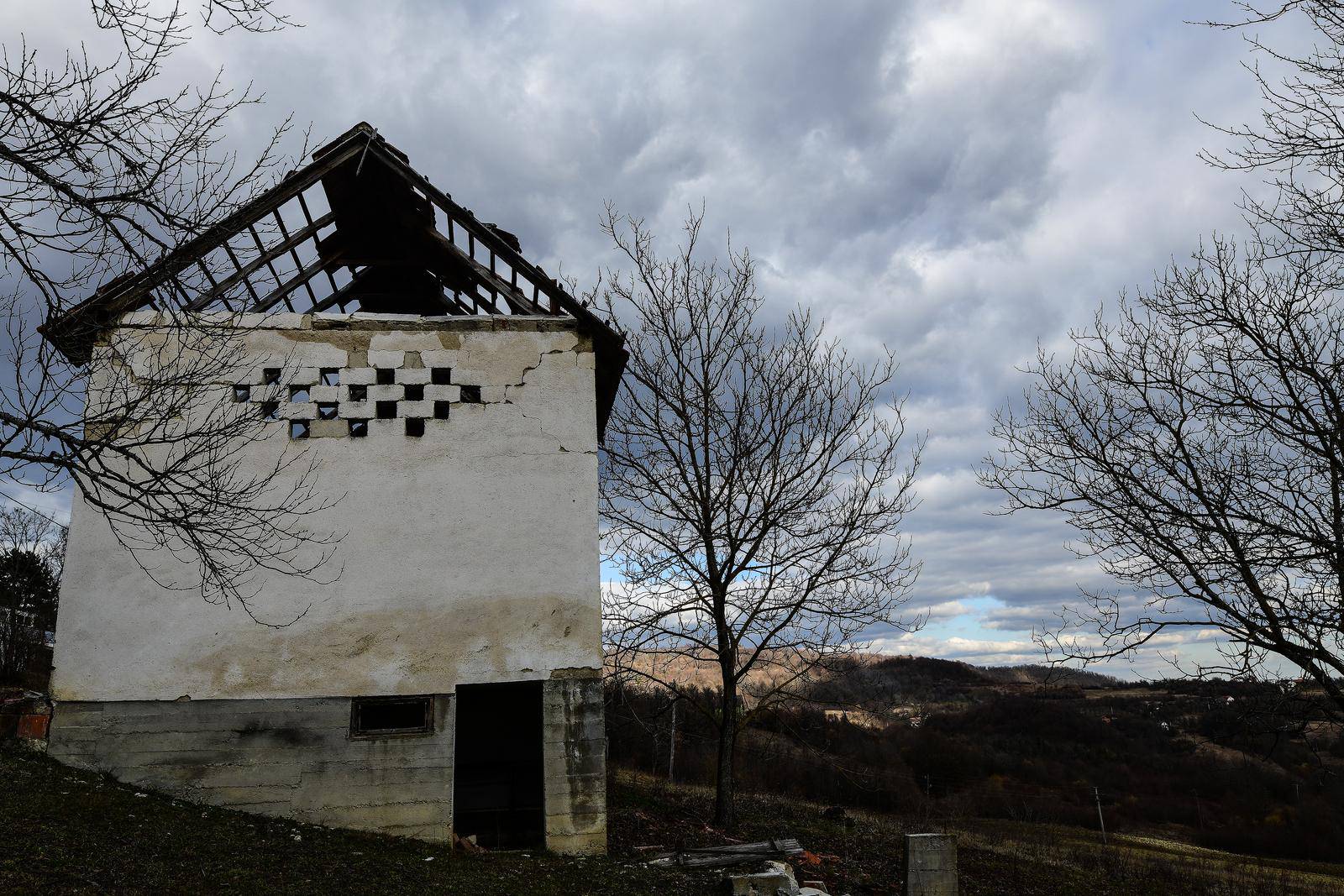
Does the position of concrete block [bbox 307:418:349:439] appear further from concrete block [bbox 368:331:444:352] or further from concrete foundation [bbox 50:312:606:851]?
concrete block [bbox 368:331:444:352]

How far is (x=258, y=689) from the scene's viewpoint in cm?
891

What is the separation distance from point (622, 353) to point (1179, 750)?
5459cm

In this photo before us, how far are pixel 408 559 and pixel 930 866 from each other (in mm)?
7191

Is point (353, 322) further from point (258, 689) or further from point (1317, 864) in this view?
point (1317, 864)

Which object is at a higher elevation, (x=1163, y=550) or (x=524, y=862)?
(x=1163, y=550)

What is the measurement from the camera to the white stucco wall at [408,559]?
895 cm

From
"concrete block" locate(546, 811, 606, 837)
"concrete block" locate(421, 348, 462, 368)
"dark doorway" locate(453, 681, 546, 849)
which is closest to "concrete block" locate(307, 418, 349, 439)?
"concrete block" locate(421, 348, 462, 368)

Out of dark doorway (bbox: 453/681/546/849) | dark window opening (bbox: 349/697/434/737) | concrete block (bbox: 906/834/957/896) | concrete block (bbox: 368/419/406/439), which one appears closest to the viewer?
dark window opening (bbox: 349/697/434/737)

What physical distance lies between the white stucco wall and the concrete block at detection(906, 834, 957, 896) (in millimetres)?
4435

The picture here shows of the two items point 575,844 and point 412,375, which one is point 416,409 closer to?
point 412,375

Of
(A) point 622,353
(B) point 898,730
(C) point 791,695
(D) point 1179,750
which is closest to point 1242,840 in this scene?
(D) point 1179,750

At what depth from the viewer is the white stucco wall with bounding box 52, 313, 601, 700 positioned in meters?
8.95

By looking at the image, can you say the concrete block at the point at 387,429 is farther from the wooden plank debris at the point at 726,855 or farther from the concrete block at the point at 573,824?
the wooden plank debris at the point at 726,855

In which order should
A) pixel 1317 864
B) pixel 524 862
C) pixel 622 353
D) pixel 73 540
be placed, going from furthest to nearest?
pixel 1317 864 < pixel 622 353 < pixel 73 540 < pixel 524 862
